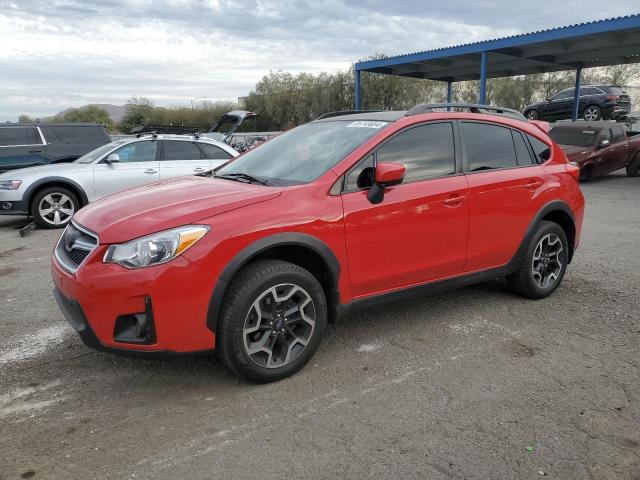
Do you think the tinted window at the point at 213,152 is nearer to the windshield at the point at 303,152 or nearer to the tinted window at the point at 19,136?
the tinted window at the point at 19,136

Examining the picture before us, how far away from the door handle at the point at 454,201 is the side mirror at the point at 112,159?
6538 mm

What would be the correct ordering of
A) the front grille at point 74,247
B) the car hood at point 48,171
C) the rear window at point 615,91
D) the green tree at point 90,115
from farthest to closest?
the green tree at point 90,115
the rear window at point 615,91
the car hood at point 48,171
the front grille at point 74,247

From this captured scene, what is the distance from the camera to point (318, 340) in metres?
3.38

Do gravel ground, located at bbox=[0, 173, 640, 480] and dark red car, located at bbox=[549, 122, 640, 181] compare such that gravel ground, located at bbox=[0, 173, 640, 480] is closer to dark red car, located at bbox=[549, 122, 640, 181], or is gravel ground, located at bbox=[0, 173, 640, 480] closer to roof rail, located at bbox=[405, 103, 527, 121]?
roof rail, located at bbox=[405, 103, 527, 121]

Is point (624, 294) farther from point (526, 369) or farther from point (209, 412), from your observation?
point (209, 412)

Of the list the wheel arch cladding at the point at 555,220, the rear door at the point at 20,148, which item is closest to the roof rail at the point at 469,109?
the wheel arch cladding at the point at 555,220

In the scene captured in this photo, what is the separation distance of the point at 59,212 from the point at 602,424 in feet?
27.8

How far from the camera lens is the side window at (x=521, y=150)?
452cm

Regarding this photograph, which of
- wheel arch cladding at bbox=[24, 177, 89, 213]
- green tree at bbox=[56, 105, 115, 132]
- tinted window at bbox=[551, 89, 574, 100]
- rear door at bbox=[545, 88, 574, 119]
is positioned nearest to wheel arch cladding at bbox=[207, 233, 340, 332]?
wheel arch cladding at bbox=[24, 177, 89, 213]

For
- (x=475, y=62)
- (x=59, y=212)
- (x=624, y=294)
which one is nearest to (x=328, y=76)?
(x=475, y=62)

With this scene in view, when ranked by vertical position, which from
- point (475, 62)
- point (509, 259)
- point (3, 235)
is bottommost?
point (3, 235)

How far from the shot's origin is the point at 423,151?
3896mm

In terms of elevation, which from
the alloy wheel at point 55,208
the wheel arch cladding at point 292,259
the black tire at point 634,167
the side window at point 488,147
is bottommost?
the black tire at point 634,167

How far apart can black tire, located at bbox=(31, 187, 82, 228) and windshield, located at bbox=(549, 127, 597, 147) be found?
1238cm
